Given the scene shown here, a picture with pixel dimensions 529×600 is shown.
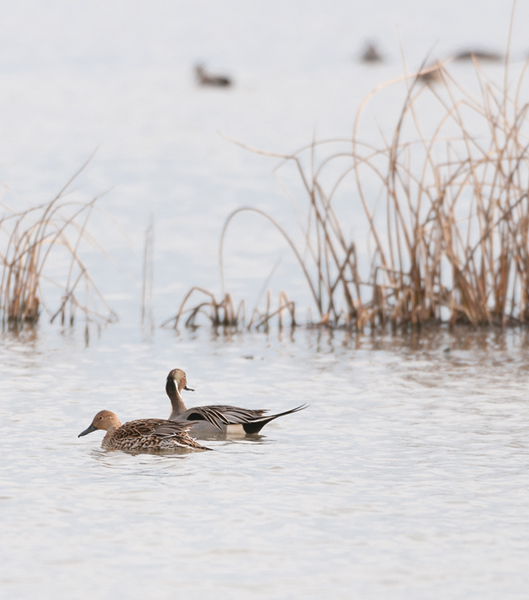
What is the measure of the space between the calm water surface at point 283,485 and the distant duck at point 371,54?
51.9m

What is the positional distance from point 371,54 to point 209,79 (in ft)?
44.2

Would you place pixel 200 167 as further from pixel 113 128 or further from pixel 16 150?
pixel 113 128

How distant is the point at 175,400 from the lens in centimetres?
757

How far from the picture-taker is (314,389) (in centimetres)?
868

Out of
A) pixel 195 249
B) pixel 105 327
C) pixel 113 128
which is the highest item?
pixel 113 128

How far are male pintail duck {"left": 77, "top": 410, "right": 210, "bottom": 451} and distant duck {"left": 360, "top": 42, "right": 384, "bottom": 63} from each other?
5503 cm

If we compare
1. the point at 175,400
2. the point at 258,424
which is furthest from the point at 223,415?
the point at 175,400

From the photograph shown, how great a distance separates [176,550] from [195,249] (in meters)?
11.9

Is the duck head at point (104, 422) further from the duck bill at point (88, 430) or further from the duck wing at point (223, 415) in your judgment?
the duck wing at point (223, 415)

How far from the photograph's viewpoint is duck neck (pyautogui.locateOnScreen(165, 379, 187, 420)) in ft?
24.6

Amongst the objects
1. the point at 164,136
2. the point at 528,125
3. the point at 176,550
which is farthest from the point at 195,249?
the point at 164,136

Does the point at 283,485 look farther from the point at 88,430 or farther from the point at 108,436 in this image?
the point at 88,430

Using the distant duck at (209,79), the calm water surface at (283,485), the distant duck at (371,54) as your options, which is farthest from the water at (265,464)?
the distant duck at (371,54)

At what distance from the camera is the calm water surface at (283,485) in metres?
4.55
